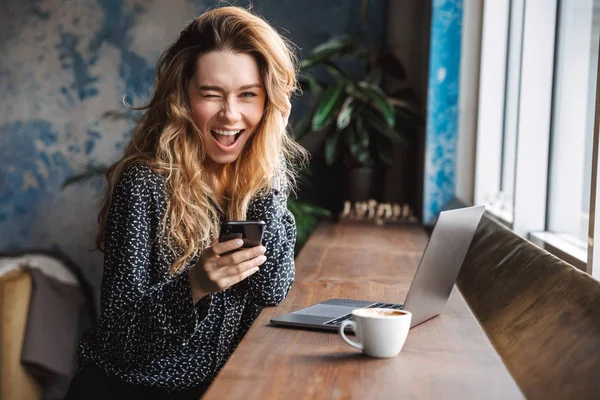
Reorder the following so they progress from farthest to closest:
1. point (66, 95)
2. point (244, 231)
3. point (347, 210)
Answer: point (66, 95) < point (347, 210) < point (244, 231)

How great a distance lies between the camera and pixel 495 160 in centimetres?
303

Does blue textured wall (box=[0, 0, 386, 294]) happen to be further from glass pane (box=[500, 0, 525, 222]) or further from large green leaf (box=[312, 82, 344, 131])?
glass pane (box=[500, 0, 525, 222])

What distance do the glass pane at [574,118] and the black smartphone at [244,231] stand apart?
112cm

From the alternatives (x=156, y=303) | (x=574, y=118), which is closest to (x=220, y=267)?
(x=156, y=303)

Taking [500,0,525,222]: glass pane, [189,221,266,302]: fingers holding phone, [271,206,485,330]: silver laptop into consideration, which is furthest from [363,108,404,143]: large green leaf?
[189,221,266,302]: fingers holding phone

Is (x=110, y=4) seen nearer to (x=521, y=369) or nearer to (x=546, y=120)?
(x=546, y=120)

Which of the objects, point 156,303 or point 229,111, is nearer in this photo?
point 156,303

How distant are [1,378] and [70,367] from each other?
15.5 inches

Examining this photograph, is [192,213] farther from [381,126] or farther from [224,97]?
[381,126]

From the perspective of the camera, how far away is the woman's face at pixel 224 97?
1.52 m

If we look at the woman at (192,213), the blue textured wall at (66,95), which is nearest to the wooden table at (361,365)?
the woman at (192,213)

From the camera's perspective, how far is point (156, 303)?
51.5 inches

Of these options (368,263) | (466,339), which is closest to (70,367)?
(368,263)

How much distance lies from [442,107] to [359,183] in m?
0.55
